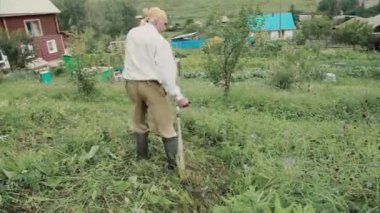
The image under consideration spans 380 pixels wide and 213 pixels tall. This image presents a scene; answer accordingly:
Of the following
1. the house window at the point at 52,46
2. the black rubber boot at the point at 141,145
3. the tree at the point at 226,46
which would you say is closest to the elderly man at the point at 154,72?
the black rubber boot at the point at 141,145

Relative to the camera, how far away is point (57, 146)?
3746 millimetres

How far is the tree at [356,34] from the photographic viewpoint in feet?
102

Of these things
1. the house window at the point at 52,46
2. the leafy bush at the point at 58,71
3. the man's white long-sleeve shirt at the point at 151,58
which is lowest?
the leafy bush at the point at 58,71

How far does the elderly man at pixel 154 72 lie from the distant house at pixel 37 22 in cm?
2102

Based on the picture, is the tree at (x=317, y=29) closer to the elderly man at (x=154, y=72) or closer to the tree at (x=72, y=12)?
the tree at (x=72, y=12)

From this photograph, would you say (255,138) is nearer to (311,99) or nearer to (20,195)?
(20,195)

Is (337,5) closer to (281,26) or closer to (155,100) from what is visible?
(281,26)

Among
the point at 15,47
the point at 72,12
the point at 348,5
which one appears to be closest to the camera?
the point at 15,47

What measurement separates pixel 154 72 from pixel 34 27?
79.6 feet

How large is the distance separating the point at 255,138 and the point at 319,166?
0.87 meters

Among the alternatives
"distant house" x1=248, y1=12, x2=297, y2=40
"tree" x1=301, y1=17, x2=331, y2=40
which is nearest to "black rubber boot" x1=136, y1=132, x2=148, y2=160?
"tree" x1=301, y1=17, x2=331, y2=40

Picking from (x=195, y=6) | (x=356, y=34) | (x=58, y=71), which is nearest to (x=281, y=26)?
(x=356, y=34)

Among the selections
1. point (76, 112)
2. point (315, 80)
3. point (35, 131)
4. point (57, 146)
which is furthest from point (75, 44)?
point (315, 80)

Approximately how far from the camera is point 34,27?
2428cm
